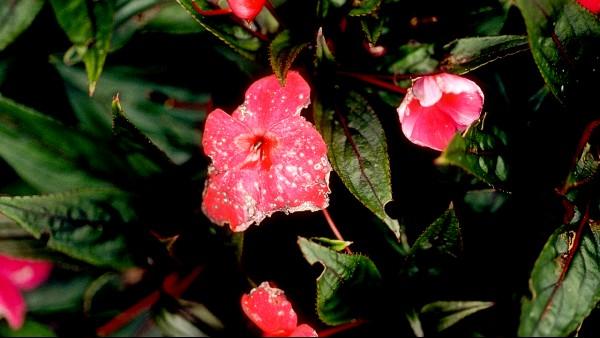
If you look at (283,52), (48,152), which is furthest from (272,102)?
(48,152)

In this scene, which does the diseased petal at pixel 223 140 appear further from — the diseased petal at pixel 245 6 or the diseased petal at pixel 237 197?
the diseased petal at pixel 245 6

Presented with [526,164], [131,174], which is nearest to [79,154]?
[131,174]

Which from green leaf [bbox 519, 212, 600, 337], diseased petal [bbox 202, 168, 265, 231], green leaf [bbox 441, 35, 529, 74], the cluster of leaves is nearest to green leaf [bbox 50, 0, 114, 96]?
the cluster of leaves

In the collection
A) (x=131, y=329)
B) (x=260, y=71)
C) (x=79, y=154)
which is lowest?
(x=131, y=329)

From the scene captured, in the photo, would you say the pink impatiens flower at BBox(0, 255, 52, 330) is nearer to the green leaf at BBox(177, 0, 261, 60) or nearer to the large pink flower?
the large pink flower

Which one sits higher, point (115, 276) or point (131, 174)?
point (131, 174)

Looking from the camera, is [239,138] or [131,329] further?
[131,329]

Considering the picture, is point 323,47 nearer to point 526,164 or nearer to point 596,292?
point 526,164
